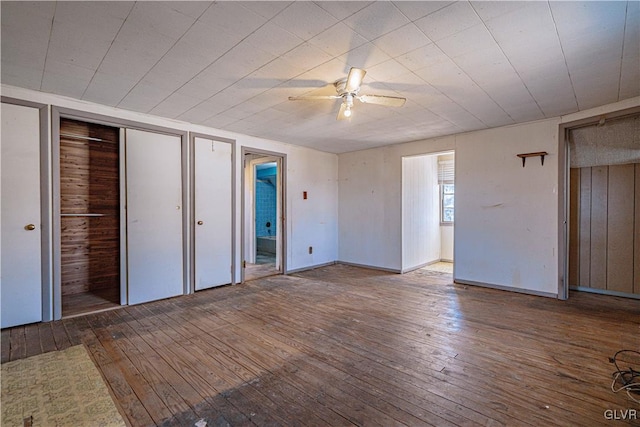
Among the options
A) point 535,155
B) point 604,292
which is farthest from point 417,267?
point 535,155

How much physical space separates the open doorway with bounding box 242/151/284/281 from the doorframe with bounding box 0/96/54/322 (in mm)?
2339

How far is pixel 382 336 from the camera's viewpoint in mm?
2754

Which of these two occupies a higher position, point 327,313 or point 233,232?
point 233,232

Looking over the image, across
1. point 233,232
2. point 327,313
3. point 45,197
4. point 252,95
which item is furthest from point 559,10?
point 45,197

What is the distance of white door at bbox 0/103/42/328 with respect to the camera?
2.84 meters

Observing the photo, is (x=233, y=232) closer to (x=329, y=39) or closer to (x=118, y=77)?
(x=118, y=77)

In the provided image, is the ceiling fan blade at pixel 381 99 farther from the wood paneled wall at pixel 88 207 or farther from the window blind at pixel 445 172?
the window blind at pixel 445 172

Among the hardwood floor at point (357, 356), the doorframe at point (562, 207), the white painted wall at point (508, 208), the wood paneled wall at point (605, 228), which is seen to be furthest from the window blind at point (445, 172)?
the hardwood floor at point (357, 356)

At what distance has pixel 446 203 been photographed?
680cm

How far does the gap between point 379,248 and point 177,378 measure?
4.30 m

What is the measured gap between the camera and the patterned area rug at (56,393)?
1.68 m

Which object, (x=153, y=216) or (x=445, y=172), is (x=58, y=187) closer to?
(x=153, y=216)

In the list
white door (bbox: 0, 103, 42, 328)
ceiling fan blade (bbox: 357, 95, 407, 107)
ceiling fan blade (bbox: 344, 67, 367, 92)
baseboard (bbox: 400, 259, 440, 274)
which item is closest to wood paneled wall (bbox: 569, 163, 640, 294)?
baseboard (bbox: 400, 259, 440, 274)

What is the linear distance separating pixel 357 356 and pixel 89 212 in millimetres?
4322
